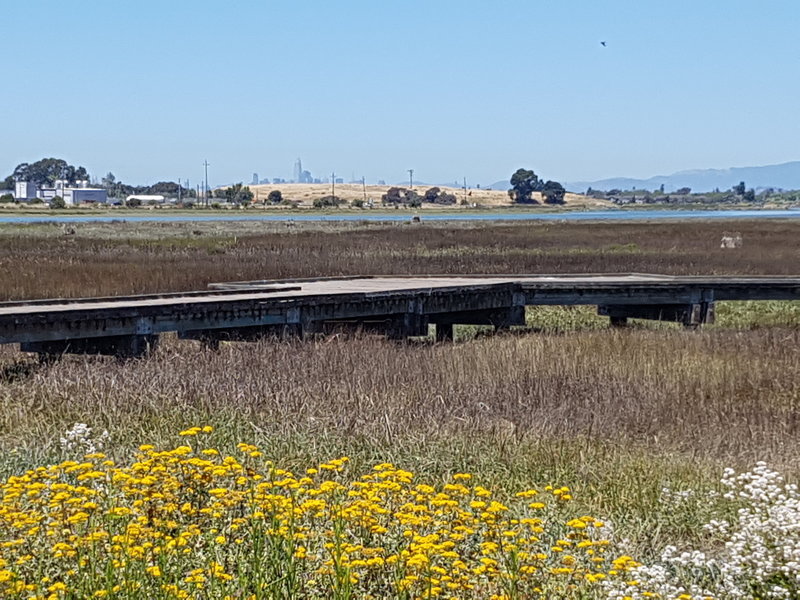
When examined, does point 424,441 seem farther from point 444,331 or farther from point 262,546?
point 444,331

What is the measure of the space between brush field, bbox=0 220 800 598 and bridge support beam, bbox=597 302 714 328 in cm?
90

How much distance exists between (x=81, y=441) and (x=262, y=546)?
3.27 meters

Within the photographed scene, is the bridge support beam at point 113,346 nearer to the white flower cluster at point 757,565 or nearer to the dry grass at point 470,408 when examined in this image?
the dry grass at point 470,408

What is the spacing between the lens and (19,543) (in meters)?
5.29

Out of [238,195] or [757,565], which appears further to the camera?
[238,195]

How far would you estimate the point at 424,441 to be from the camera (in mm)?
9008

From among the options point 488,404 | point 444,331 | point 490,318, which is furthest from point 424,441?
point 444,331

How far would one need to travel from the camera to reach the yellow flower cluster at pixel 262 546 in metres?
5.05

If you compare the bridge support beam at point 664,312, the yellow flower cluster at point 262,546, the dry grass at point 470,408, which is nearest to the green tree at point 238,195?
the bridge support beam at point 664,312

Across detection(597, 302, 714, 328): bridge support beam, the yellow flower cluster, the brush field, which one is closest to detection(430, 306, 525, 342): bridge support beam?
the brush field

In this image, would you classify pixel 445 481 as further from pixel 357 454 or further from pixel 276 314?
pixel 276 314

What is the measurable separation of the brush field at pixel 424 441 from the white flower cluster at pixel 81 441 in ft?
0.18

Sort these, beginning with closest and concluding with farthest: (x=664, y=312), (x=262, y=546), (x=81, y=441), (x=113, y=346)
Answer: (x=262, y=546) < (x=81, y=441) < (x=113, y=346) < (x=664, y=312)

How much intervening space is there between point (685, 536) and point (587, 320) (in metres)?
15.4
